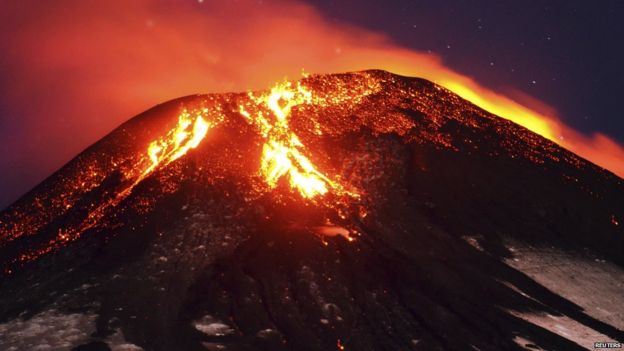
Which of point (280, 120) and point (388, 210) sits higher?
point (280, 120)

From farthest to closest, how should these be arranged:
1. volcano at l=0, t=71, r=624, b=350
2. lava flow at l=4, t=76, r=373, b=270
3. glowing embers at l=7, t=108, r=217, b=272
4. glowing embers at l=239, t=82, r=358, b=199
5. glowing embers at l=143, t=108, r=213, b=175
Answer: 1. glowing embers at l=143, t=108, r=213, b=175
2. glowing embers at l=239, t=82, r=358, b=199
3. lava flow at l=4, t=76, r=373, b=270
4. glowing embers at l=7, t=108, r=217, b=272
5. volcano at l=0, t=71, r=624, b=350

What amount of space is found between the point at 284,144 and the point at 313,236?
949 centimetres

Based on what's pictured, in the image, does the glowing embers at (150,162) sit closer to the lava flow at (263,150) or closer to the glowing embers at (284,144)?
the lava flow at (263,150)

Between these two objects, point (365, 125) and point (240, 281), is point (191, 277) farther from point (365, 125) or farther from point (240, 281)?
point (365, 125)

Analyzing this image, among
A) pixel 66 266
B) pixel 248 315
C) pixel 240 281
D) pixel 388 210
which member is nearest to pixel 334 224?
pixel 388 210

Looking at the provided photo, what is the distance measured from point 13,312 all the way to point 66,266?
3273 millimetres

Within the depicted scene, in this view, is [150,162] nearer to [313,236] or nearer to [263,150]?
[263,150]

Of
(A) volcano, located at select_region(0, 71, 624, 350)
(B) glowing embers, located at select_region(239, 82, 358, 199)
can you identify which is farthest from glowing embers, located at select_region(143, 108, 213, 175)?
(B) glowing embers, located at select_region(239, 82, 358, 199)

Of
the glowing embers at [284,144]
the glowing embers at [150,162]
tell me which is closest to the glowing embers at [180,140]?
the glowing embers at [150,162]

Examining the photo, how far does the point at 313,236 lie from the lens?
76.5 ft

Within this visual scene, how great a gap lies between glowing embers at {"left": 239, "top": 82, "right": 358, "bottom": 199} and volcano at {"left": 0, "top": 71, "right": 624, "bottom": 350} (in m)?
0.15

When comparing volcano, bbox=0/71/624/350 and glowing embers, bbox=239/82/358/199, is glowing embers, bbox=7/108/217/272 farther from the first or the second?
glowing embers, bbox=239/82/358/199

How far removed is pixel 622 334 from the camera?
19.6m

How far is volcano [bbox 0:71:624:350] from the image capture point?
18.4 m
